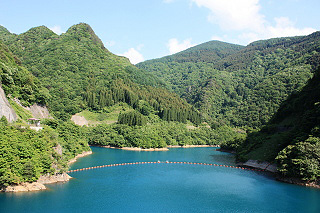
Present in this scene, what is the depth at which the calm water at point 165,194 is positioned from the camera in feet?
130

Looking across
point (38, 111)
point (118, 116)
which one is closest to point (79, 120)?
point (118, 116)

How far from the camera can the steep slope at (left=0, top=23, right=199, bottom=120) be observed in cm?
13988

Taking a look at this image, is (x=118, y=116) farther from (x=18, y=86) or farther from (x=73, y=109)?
(x=18, y=86)

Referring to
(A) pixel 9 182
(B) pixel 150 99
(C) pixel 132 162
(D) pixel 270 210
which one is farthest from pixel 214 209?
(B) pixel 150 99

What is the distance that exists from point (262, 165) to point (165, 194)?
31192mm

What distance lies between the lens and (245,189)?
2069 inches

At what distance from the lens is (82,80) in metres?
160

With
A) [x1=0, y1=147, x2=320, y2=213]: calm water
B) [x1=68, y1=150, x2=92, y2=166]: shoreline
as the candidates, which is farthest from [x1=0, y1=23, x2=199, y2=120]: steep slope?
[x1=0, y1=147, x2=320, y2=213]: calm water

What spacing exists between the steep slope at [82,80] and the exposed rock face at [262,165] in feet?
265

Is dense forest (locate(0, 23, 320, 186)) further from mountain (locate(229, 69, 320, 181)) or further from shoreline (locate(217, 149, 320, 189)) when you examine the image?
shoreline (locate(217, 149, 320, 189))

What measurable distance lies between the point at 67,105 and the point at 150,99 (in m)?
49.9

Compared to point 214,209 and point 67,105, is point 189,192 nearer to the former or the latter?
point 214,209

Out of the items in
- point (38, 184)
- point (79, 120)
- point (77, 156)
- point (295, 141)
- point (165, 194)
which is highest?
point (79, 120)

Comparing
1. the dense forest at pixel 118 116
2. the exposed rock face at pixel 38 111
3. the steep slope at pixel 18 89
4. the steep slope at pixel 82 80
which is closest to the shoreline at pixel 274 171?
the dense forest at pixel 118 116
